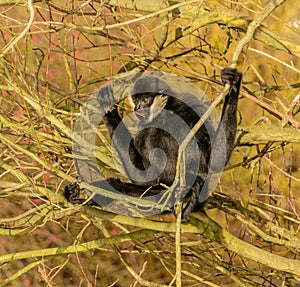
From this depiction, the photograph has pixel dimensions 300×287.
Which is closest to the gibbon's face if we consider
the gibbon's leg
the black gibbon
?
the black gibbon

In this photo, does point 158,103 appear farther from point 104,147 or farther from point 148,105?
point 104,147

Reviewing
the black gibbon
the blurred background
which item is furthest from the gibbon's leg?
the blurred background

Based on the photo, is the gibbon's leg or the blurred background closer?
the blurred background

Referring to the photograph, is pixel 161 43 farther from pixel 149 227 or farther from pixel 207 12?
pixel 149 227

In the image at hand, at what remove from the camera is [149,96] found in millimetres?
3521

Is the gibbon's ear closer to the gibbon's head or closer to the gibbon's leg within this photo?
the gibbon's head

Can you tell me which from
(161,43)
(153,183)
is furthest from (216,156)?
(161,43)

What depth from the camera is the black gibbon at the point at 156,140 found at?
3.25 meters

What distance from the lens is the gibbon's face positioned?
138 inches

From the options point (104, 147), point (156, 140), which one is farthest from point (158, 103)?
point (104, 147)

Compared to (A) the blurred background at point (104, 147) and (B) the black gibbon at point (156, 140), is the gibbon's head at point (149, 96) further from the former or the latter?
(A) the blurred background at point (104, 147)

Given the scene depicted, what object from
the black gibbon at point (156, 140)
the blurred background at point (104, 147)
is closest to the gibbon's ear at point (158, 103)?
the black gibbon at point (156, 140)

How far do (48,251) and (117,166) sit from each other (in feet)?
1.80

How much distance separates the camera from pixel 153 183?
345 cm
